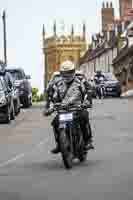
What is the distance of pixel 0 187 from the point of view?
1185 cm

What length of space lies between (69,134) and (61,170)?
0.70 m

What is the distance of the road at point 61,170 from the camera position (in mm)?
11055

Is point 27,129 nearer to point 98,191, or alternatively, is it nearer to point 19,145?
point 19,145

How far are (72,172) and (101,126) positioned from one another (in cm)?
1264

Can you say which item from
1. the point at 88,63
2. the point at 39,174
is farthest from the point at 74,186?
the point at 88,63

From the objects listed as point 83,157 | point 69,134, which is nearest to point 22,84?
point 83,157

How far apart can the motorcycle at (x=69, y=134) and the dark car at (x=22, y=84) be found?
2711 cm

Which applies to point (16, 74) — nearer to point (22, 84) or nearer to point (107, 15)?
point (22, 84)

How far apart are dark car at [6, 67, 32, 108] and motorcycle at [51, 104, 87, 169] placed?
27.1 meters

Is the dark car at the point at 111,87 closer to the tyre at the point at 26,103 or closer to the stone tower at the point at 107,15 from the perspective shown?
the tyre at the point at 26,103

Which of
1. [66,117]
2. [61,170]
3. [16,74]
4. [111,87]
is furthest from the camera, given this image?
[111,87]

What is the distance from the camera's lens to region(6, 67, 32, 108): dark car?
42.2 metres

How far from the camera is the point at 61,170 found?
14055mm

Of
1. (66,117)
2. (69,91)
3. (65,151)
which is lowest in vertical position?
(65,151)
